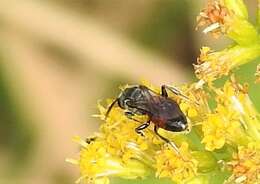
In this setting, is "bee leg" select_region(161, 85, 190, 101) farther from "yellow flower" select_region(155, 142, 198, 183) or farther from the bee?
"yellow flower" select_region(155, 142, 198, 183)

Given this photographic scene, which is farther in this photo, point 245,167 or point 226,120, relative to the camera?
point 226,120

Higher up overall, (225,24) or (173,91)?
(225,24)

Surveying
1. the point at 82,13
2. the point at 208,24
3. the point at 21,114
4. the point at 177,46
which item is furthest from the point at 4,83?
the point at 208,24

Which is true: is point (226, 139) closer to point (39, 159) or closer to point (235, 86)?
point (235, 86)

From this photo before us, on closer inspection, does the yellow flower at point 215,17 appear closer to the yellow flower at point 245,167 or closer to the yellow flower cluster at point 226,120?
the yellow flower cluster at point 226,120

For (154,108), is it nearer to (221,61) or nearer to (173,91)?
(173,91)

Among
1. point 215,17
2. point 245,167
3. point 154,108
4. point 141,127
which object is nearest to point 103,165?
point 141,127
